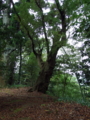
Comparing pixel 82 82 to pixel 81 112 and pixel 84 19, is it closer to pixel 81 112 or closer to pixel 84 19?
pixel 81 112

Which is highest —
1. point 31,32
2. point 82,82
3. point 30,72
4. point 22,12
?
point 22,12

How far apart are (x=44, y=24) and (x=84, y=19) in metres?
5.08

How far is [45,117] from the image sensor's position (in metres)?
3.43

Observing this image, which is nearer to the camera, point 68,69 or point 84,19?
point 84,19

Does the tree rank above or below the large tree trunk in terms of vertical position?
above

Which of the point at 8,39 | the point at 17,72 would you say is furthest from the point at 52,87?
the point at 8,39

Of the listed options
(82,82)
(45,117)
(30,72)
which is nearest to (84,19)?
(45,117)

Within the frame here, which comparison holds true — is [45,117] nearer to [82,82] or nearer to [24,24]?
[82,82]

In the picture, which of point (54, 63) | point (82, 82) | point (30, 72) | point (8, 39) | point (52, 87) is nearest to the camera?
point (8, 39)

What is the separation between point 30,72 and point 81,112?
7555 mm

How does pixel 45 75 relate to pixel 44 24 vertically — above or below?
below

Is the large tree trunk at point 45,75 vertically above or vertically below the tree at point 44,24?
below

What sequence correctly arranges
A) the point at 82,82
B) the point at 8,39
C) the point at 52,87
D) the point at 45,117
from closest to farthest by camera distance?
1. the point at 45,117
2. the point at 8,39
3. the point at 82,82
4. the point at 52,87

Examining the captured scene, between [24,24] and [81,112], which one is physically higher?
[24,24]
